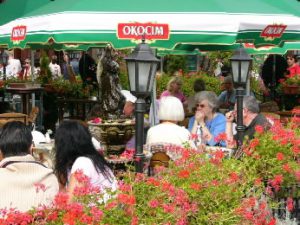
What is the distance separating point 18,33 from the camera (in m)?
7.14

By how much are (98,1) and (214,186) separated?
335 centimetres

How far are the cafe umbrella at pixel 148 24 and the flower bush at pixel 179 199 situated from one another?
1727mm

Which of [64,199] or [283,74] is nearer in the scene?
[64,199]

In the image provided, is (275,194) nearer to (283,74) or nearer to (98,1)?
(98,1)

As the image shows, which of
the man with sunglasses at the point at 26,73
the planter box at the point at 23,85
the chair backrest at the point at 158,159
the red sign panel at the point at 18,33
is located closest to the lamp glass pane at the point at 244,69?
the chair backrest at the point at 158,159

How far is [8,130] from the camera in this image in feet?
15.7

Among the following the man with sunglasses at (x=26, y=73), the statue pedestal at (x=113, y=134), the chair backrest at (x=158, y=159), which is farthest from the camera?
the man with sunglasses at (x=26, y=73)

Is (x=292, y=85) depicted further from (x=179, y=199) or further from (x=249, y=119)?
(x=179, y=199)

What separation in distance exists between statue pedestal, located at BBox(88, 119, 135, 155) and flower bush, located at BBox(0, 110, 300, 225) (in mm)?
2163

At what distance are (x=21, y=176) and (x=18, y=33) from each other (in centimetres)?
313

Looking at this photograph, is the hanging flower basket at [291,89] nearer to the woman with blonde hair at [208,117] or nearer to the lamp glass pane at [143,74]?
the woman with blonde hair at [208,117]

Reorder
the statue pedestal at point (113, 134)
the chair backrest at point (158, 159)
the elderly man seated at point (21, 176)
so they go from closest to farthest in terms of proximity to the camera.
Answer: the elderly man seated at point (21, 176) < the chair backrest at point (158, 159) < the statue pedestal at point (113, 134)

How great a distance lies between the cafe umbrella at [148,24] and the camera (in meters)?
6.48

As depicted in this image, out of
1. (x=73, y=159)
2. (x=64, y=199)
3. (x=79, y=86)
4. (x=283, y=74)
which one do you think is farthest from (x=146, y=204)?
(x=283, y=74)
